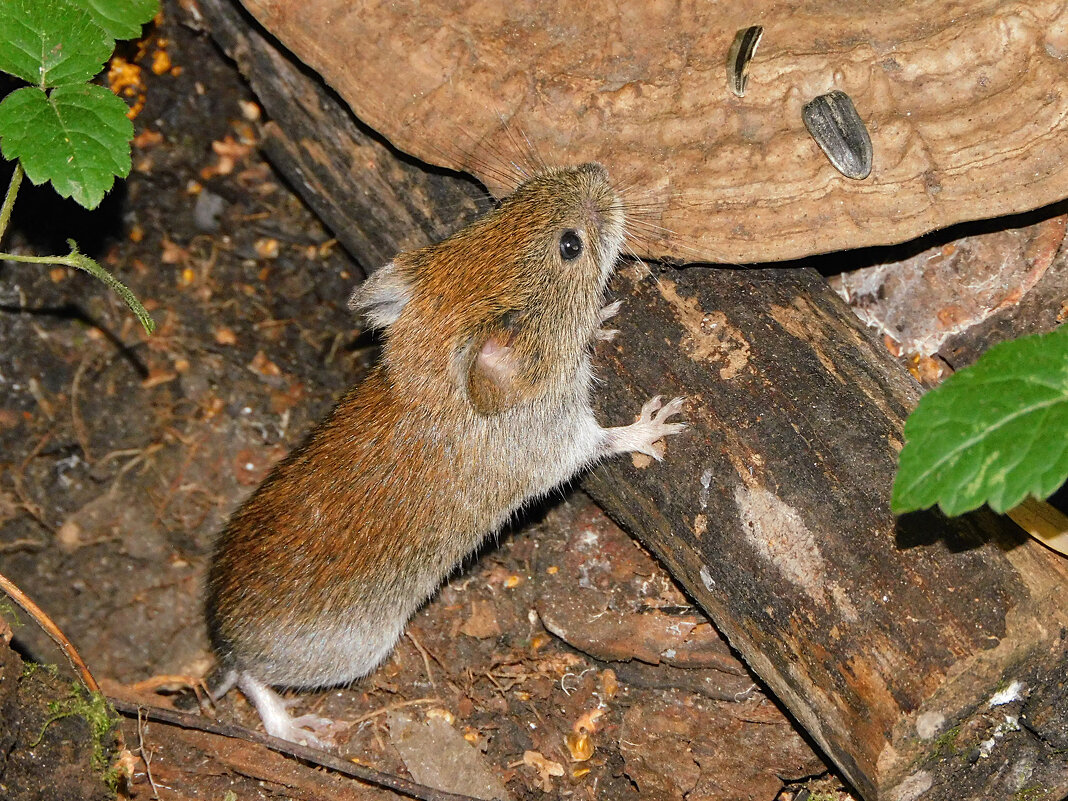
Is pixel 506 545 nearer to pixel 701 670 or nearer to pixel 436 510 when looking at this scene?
pixel 436 510

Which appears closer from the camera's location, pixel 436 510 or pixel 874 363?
pixel 874 363

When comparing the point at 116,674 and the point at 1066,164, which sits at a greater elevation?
the point at 1066,164

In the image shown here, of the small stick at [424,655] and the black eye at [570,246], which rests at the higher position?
the black eye at [570,246]

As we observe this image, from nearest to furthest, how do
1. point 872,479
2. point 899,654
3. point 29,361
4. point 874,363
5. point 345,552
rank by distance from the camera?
point 899,654 < point 872,479 < point 874,363 < point 345,552 < point 29,361

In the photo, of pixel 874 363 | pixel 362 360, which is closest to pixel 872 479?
pixel 874 363

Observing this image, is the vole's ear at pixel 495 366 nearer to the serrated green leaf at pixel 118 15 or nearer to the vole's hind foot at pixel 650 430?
the vole's hind foot at pixel 650 430

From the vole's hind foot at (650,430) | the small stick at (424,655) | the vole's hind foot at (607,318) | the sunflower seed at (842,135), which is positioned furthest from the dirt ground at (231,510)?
the sunflower seed at (842,135)

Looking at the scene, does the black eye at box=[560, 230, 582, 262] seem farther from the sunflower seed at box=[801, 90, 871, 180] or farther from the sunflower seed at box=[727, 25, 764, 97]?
the sunflower seed at box=[801, 90, 871, 180]
